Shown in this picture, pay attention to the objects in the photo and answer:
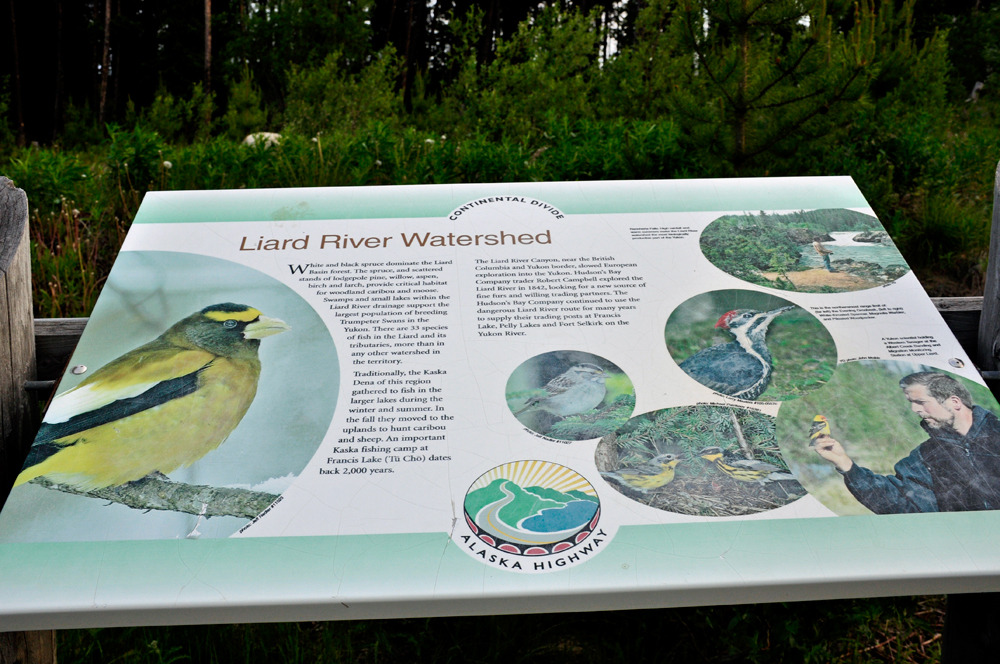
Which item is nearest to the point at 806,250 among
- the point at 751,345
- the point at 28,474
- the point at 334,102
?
the point at 751,345

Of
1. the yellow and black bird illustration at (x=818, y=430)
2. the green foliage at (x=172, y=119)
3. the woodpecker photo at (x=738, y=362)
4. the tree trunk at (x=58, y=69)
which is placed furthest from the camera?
the tree trunk at (x=58, y=69)

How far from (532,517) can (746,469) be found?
475mm

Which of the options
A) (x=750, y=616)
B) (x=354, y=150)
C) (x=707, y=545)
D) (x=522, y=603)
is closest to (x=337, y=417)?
(x=522, y=603)

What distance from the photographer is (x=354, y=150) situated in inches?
156

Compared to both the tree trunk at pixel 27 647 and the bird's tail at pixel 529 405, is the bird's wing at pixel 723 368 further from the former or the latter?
the tree trunk at pixel 27 647

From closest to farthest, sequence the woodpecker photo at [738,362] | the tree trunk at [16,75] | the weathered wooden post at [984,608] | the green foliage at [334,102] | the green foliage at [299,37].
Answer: the woodpecker photo at [738,362] → the weathered wooden post at [984,608] → the green foliage at [334,102] → the green foliage at [299,37] → the tree trunk at [16,75]

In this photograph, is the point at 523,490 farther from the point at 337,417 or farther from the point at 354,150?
the point at 354,150

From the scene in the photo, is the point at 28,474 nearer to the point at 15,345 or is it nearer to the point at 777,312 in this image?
the point at 15,345

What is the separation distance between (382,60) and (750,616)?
7.11 meters

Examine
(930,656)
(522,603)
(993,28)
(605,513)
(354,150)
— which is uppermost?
(993,28)

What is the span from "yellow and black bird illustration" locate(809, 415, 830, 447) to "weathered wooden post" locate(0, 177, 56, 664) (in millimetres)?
1822

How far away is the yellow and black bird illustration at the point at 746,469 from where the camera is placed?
142cm

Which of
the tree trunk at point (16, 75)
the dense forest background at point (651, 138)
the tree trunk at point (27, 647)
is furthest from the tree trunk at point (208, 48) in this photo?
the tree trunk at point (27, 647)

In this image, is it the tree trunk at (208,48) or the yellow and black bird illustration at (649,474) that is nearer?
the yellow and black bird illustration at (649,474)
